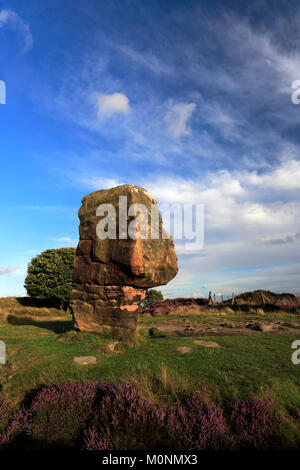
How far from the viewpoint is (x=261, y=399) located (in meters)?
5.13

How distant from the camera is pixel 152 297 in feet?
121

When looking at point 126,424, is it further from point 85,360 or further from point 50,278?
point 50,278

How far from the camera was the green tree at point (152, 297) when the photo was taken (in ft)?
120

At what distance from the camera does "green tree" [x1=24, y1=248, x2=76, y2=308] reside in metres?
28.3

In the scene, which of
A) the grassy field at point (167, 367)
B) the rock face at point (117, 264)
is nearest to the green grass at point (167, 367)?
the grassy field at point (167, 367)

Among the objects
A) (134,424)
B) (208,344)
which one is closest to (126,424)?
(134,424)

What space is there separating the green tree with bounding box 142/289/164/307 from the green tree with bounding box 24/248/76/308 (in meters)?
11.9

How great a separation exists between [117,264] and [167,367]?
4.93 meters

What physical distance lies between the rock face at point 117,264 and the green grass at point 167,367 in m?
0.93

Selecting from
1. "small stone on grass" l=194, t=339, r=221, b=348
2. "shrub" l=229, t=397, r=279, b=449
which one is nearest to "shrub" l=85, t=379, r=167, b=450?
"shrub" l=229, t=397, r=279, b=449

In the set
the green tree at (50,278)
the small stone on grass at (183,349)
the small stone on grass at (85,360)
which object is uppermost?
the green tree at (50,278)

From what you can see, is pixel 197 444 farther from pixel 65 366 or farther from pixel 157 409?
pixel 65 366

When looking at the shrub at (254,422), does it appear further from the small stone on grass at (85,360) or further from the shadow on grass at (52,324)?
the shadow on grass at (52,324)
